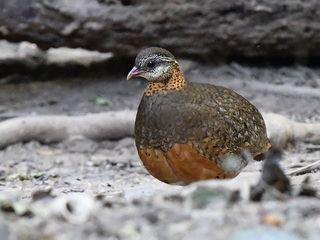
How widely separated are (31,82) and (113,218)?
6.72 meters

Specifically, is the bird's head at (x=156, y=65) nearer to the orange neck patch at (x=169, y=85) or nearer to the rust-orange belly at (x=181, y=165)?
the orange neck patch at (x=169, y=85)

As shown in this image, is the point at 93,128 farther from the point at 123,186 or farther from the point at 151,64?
the point at 151,64

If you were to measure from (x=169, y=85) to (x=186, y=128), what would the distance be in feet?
1.41

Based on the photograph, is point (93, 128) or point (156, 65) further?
point (93, 128)

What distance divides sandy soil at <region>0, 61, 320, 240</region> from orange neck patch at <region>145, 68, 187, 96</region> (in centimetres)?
65

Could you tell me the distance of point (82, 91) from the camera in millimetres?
9305

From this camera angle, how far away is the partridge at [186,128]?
5121mm

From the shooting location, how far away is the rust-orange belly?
201 inches

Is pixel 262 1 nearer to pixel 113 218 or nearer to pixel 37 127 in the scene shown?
pixel 37 127

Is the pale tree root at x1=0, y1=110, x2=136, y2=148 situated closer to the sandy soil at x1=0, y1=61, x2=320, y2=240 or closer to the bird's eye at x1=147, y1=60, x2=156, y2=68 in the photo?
the sandy soil at x1=0, y1=61, x2=320, y2=240

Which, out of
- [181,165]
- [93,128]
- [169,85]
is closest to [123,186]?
[169,85]

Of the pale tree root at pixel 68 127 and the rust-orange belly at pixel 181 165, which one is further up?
the rust-orange belly at pixel 181 165

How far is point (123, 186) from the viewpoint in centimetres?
635

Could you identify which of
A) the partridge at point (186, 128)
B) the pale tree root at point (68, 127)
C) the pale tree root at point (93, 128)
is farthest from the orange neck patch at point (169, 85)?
the pale tree root at point (68, 127)
